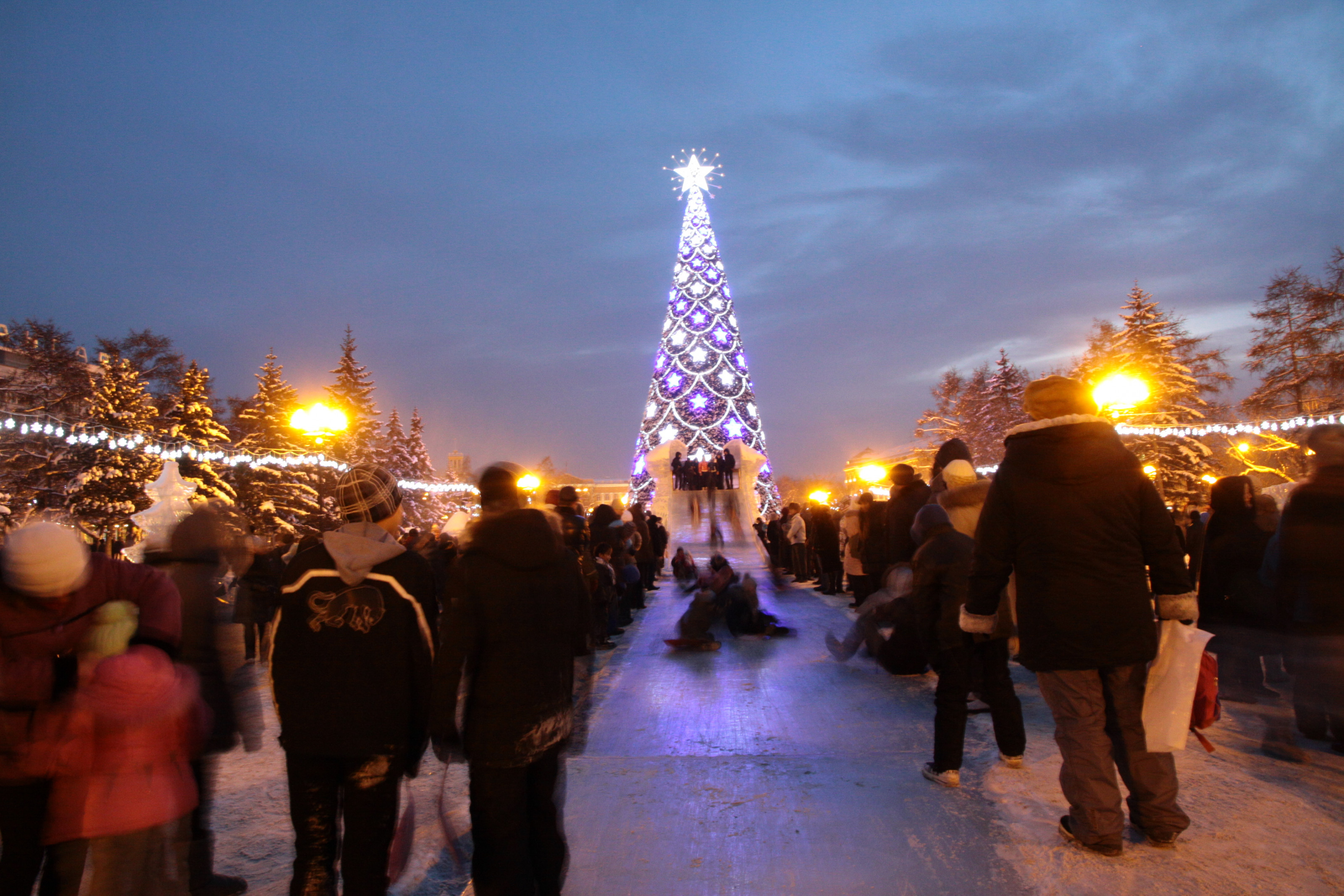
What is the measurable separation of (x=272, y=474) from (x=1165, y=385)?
119 ft

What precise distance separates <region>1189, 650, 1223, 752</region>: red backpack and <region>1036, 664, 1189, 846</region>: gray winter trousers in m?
0.21

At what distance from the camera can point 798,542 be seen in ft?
54.9

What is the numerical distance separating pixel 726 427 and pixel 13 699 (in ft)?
88.3

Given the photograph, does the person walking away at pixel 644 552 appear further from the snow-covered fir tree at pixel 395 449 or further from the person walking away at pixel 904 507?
the snow-covered fir tree at pixel 395 449

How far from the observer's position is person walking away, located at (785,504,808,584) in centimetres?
1636

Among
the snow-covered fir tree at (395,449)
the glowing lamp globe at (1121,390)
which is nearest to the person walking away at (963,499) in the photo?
the glowing lamp globe at (1121,390)

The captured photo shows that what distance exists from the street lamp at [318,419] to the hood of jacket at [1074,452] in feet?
36.5

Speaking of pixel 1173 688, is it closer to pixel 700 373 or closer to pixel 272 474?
pixel 700 373

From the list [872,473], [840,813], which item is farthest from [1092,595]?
[872,473]

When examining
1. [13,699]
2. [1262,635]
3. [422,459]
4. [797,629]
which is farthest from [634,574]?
[422,459]

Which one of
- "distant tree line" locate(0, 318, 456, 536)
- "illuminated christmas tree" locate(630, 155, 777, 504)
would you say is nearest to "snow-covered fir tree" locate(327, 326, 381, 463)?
"distant tree line" locate(0, 318, 456, 536)

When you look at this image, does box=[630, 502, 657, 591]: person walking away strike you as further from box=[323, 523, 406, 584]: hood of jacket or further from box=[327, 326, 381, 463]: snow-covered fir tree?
box=[327, 326, 381, 463]: snow-covered fir tree

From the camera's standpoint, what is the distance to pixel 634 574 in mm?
11617

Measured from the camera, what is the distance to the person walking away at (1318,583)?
Answer: 425 centimetres
